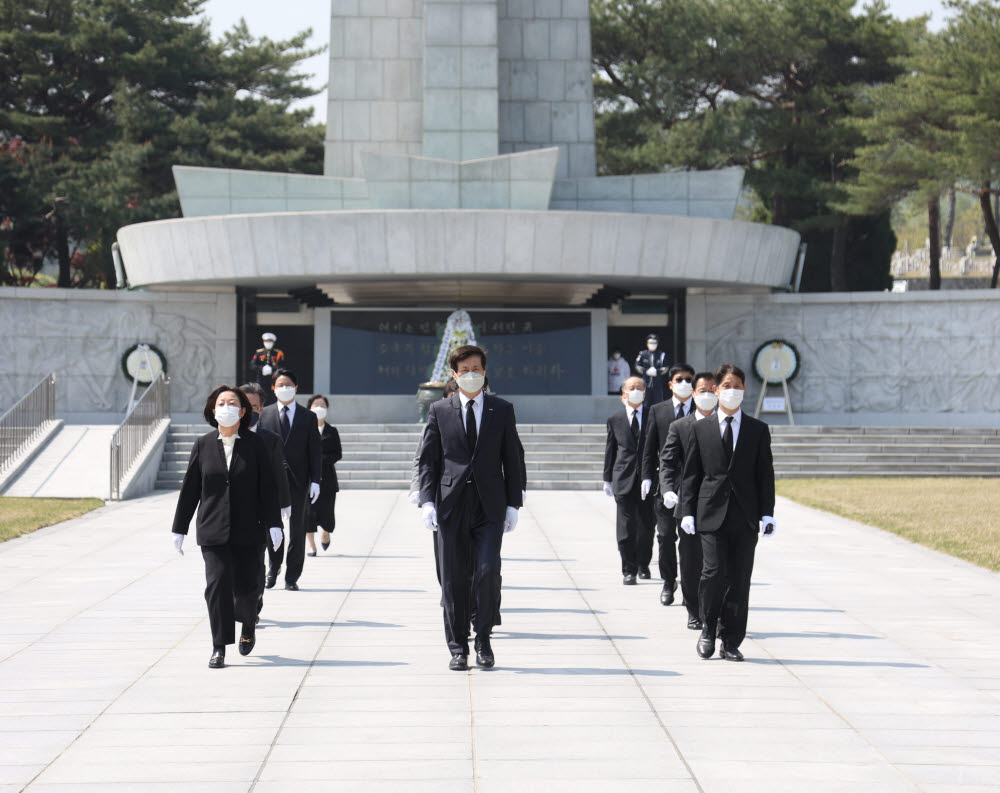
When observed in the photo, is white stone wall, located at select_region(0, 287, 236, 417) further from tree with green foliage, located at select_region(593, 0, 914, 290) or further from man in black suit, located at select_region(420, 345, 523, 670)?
man in black suit, located at select_region(420, 345, 523, 670)

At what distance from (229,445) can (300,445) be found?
3.05 metres

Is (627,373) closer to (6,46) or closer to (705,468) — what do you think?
(6,46)

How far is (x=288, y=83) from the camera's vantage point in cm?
4131

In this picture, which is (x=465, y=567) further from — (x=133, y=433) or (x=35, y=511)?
(x=133, y=433)

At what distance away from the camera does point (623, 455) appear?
33.3 ft

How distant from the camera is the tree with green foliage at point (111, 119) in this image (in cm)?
3544

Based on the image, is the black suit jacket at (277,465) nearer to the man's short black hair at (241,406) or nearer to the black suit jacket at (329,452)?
the man's short black hair at (241,406)

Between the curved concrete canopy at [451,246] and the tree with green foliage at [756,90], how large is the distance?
8.76 metres

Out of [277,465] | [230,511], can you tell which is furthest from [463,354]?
[230,511]

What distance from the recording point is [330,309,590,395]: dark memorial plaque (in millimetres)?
31156

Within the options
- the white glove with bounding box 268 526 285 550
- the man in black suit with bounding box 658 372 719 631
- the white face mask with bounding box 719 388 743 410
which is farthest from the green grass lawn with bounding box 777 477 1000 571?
the white glove with bounding box 268 526 285 550

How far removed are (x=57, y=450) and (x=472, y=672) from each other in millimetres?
17522

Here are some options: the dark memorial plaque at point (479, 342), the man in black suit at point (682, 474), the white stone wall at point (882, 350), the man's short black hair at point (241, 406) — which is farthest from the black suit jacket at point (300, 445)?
the white stone wall at point (882, 350)

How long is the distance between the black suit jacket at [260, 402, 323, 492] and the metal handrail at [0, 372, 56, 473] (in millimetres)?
12409
